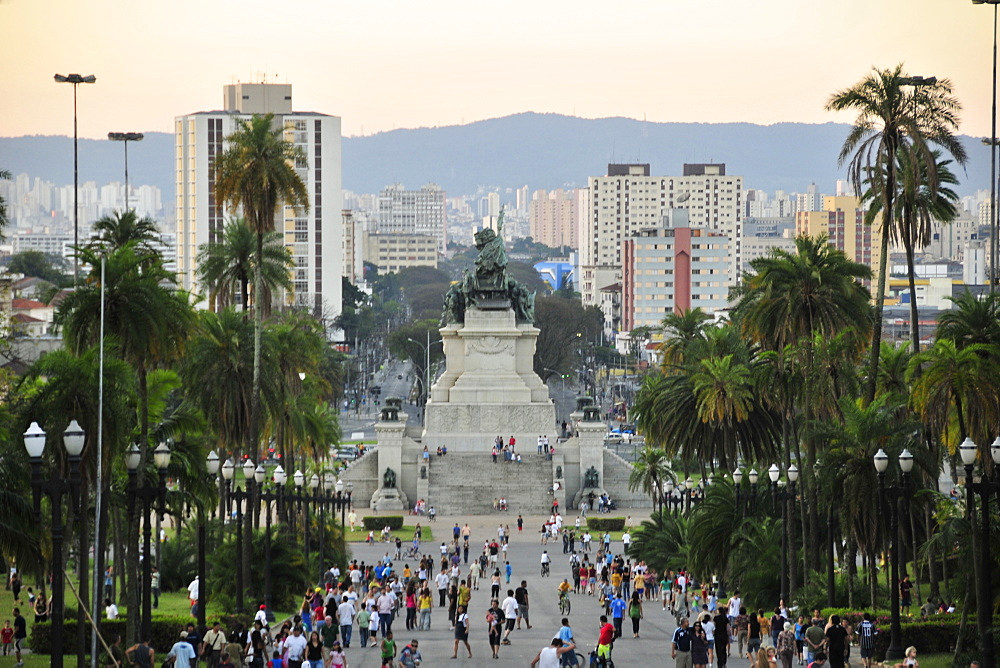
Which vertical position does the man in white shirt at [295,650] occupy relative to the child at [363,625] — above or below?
above

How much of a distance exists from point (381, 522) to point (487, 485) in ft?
26.8

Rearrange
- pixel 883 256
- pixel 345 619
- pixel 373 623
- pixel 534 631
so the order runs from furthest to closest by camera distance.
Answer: pixel 883 256, pixel 534 631, pixel 373 623, pixel 345 619

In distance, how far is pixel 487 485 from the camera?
264 feet

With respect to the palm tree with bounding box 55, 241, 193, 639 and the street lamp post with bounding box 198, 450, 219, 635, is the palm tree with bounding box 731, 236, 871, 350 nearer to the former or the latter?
the street lamp post with bounding box 198, 450, 219, 635

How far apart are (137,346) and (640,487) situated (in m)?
48.8

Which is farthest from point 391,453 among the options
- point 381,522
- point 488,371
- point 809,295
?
point 809,295

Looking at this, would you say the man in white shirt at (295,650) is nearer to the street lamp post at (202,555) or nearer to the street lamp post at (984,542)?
the street lamp post at (202,555)

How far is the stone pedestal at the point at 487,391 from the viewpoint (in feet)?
277

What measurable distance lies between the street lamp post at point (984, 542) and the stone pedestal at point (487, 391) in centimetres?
5246

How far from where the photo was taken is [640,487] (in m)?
81.8

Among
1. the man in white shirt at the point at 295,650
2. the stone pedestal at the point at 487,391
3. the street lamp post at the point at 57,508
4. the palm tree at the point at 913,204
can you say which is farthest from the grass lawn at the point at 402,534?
the street lamp post at the point at 57,508

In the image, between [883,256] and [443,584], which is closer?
[883,256]

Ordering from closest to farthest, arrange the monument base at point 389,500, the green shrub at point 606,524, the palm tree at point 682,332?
the palm tree at point 682,332, the green shrub at point 606,524, the monument base at point 389,500

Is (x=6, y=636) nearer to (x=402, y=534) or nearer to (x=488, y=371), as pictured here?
(x=402, y=534)
